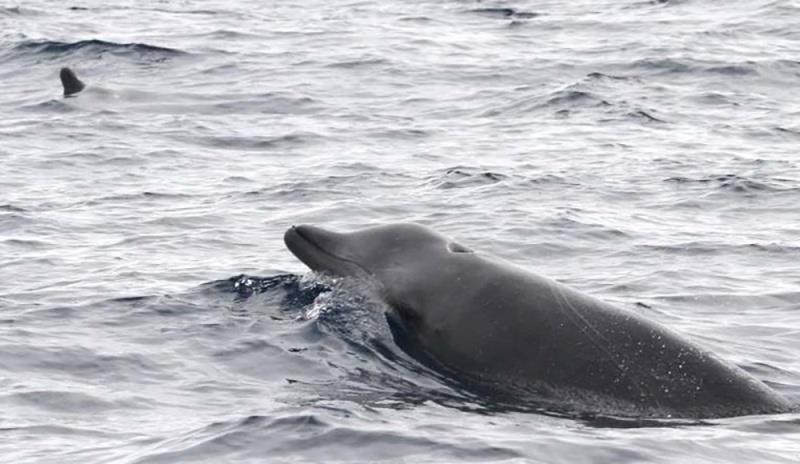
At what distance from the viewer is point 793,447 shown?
1085 cm

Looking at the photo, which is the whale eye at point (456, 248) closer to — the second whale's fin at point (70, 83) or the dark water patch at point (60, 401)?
the dark water patch at point (60, 401)

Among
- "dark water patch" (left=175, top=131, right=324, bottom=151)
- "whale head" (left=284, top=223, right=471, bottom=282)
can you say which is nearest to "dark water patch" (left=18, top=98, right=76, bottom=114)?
"dark water patch" (left=175, top=131, right=324, bottom=151)

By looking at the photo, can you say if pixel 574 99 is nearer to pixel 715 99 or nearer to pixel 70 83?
pixel 715 99

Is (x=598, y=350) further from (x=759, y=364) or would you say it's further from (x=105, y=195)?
(x=105, y=195)

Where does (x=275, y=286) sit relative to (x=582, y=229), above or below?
above

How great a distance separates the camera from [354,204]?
2089 centimetres

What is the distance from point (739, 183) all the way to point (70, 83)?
13201 millimetres

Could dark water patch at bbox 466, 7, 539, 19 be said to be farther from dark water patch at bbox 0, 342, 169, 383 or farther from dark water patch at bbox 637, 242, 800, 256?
dark water patch at bbox 0, 342, 169, 383

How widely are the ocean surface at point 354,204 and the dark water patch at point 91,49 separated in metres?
0.09

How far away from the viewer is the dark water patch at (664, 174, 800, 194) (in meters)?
21.7

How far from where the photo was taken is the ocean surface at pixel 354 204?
1148 cm

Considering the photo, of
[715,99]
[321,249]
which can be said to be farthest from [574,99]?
[321,249]

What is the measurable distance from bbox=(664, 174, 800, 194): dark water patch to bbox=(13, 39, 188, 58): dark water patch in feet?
52.0

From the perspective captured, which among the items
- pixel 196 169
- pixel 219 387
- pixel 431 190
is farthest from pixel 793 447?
pixel 196 169
